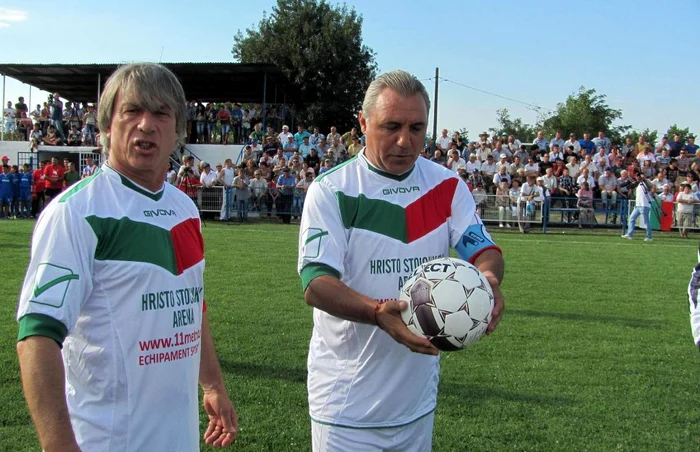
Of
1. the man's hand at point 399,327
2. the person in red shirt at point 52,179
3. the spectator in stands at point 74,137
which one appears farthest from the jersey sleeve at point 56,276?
the spectator in stands at point 74,137

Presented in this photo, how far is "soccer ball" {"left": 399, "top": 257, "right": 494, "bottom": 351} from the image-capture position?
2.42 metres

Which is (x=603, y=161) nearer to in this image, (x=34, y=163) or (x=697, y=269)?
(x=697, y=269)

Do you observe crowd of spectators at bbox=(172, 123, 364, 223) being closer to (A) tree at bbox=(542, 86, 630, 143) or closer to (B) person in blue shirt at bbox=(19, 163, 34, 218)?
(B) person in blue shirt at bbox=(19, 163, 34, 218)

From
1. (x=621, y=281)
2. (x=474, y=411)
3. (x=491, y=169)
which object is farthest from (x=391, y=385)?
(x=491, y=169)

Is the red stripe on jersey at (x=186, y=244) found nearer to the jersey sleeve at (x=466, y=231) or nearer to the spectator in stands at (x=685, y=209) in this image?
the jersey sleeve at (x=466, y=231)

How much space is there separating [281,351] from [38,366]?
4.84 m

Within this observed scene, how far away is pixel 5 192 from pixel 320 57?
80.6 ft

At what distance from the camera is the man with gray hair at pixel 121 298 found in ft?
6.18

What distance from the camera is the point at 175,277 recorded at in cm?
228

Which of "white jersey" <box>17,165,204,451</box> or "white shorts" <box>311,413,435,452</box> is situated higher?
"white jersey" <box>17,165,204,451</box>

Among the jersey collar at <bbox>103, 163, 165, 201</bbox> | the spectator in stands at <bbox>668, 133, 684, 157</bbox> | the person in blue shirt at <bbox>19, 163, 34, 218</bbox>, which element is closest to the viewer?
the jersey collar at <bbox>103, 163, 165, 201</bbox>

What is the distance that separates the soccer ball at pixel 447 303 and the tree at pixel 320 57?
41.1 metres

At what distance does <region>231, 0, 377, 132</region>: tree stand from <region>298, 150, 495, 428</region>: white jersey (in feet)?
134

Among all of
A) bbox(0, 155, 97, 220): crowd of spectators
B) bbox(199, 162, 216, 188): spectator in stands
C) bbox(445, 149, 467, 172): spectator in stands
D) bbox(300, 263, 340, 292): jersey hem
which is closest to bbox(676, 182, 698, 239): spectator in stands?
bbox(445, 149, 467, 172): spectator in stands
